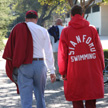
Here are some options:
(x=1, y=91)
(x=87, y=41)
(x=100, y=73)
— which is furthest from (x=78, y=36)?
(x=1, y=91)

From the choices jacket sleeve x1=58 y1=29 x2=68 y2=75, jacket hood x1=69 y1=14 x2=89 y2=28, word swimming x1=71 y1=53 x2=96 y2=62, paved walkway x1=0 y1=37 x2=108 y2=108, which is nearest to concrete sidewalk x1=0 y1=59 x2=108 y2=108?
paved walkway x1=0 y1=37 x2=108 y2=108

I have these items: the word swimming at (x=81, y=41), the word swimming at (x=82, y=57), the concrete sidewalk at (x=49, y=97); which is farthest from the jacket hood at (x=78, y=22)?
the concrete sidewalk at (x=49, y=97)

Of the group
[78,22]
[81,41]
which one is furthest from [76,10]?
[81,41]

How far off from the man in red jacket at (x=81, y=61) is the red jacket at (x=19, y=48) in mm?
435

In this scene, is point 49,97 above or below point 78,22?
below

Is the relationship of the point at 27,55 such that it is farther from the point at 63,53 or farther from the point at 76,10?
the point at 76,10

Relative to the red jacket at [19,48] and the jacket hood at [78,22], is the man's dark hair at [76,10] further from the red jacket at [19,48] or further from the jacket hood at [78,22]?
the red jacket at [19,48]

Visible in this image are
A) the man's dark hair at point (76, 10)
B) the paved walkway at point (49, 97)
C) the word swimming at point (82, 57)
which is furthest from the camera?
the paved walkway at point (49, 97)

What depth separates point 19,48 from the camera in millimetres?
3873

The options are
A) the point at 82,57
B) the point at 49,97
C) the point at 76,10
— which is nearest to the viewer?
the point at 82,57

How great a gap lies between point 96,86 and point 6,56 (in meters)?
1.25

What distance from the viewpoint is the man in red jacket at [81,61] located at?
3.82 m

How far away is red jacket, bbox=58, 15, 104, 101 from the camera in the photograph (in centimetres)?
382

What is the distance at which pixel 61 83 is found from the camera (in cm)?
850
